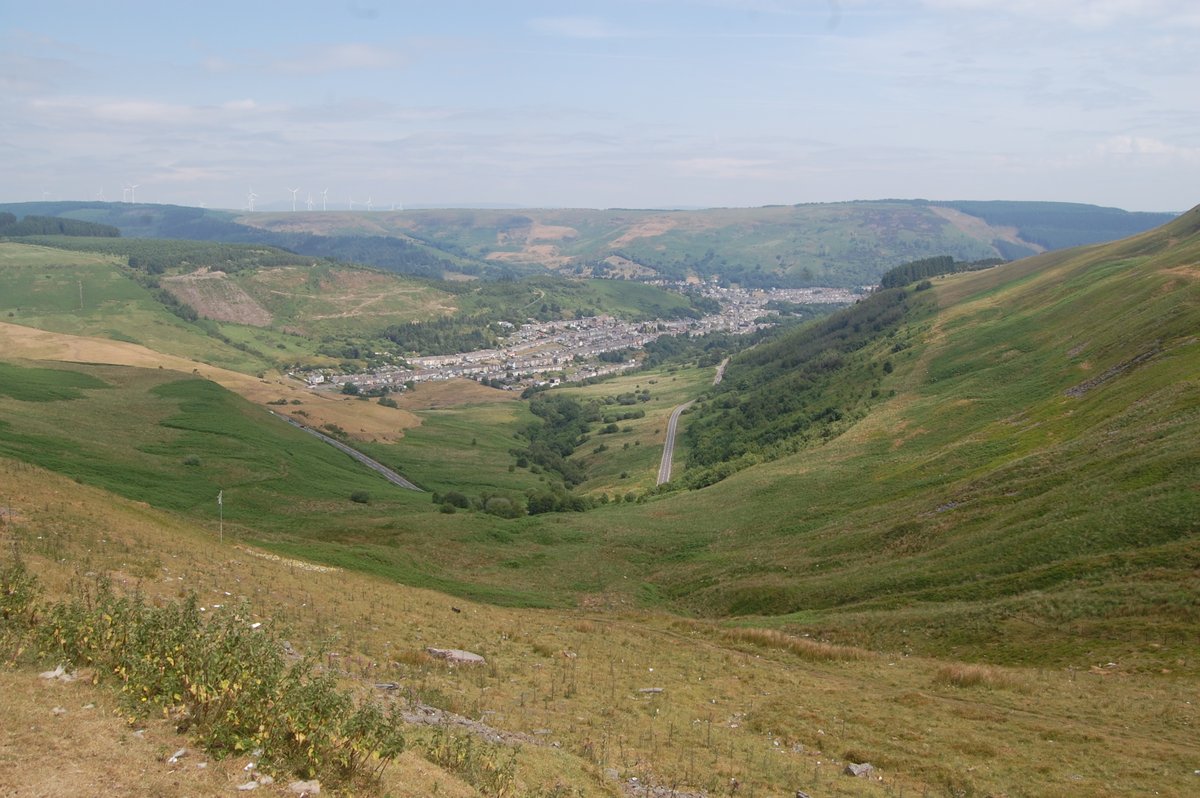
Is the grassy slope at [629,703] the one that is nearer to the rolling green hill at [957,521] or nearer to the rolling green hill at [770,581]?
the rolling green hill at [770,581]

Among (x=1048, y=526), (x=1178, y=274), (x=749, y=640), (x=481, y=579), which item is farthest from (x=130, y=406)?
(x=1178, y=274)

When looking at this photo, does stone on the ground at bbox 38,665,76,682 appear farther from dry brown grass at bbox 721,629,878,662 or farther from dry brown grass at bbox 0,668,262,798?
dry brown grass at bbox 721,629,878,662

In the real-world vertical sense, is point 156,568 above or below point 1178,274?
below

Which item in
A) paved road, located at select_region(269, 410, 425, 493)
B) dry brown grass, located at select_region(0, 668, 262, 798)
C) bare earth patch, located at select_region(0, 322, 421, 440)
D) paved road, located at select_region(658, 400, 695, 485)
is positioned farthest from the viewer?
bare earth patch, located at select_region(0, 322, 421, 440)

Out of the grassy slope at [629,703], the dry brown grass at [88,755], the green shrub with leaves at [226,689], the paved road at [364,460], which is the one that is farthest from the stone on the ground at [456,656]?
the paved road at [364,460]

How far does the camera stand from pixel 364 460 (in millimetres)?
141875

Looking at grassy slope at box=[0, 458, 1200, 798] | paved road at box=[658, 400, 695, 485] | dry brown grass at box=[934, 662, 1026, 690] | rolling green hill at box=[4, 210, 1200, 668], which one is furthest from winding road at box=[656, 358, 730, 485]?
dry brown grass at box=[934, 662, 1026, 690]

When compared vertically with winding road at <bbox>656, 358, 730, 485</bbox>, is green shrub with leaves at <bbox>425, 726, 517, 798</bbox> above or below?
above

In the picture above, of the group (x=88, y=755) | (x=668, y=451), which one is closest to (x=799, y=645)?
(x=88, y=755)

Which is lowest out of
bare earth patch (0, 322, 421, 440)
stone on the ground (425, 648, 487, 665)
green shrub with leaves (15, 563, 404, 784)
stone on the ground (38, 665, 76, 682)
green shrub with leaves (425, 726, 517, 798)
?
bare earth patch (0, 322, 421, 440)

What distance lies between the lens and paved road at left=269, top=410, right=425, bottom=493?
430ft

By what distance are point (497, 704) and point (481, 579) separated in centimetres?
3655

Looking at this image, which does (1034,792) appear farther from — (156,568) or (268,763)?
(156,568)

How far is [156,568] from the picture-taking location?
33.5 m
